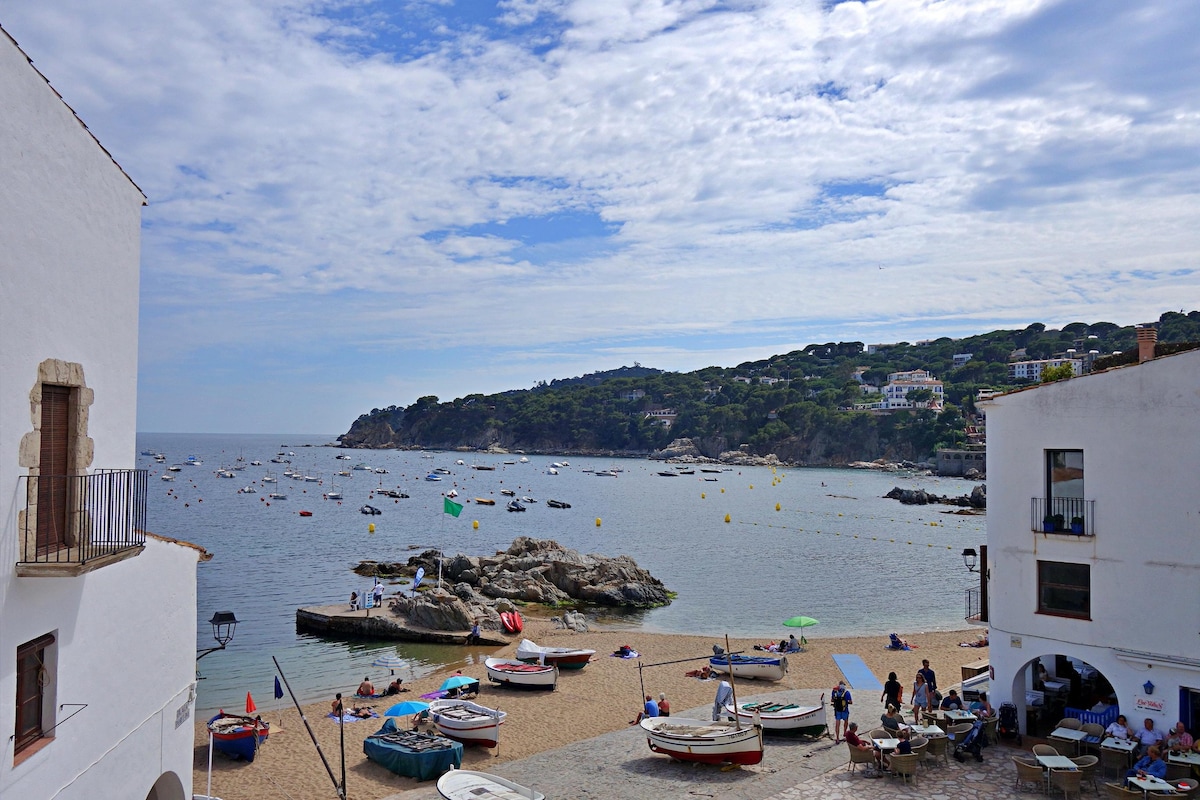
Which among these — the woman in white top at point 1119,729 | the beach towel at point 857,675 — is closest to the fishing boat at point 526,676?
the beach towel at point 857,675

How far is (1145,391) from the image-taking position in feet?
51.3

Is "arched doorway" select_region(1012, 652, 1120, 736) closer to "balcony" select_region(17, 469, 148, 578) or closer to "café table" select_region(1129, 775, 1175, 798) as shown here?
"café table" select_region(1129, 775, 1175, 798)

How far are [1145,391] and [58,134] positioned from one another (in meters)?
17.3

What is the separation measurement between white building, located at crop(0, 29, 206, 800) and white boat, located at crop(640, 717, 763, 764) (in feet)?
34.1

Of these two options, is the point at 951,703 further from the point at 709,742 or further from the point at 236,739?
the point at 236,739

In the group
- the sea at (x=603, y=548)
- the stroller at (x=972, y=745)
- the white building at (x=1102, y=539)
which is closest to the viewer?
the white building at (x=1102, y=539)

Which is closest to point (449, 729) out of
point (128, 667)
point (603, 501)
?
point (128, 667)

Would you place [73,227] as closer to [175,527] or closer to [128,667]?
[128,667]

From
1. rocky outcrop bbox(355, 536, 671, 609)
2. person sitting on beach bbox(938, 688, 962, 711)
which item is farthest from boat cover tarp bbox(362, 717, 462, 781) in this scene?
rocky outcrop bbox(355, 536, 671, 609)

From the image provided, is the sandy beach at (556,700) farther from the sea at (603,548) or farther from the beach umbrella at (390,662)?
the sea at (603,548)

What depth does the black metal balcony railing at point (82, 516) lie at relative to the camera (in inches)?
305

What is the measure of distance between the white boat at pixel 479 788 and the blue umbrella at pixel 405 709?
746 centimetres

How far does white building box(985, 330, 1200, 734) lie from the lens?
591 inches

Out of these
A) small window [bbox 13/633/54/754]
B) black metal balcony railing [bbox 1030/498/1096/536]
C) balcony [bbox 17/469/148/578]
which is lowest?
small window [bbox 13/633/54/754]
